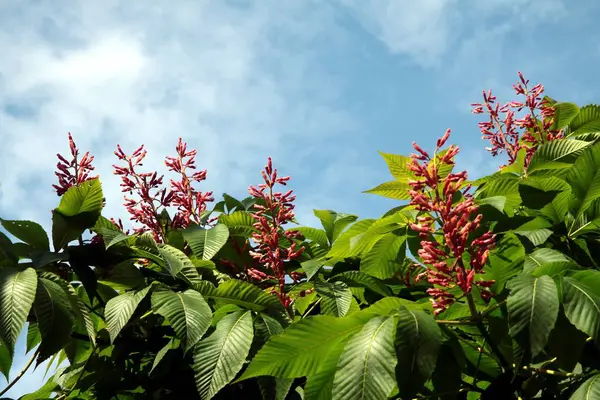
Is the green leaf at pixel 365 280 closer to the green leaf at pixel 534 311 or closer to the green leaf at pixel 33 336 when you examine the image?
the green leaf at pixel 534 311

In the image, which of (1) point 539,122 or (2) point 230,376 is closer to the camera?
(2) point 230,376

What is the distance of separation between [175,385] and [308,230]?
→ 84 centimetres

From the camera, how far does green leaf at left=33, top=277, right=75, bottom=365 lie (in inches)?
84.4

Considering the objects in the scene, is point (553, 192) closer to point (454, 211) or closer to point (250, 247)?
point (454, 211)

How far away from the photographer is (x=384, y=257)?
8.45 ft

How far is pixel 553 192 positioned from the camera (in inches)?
103

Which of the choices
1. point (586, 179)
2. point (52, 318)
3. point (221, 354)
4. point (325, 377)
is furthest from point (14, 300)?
point (586, 179)

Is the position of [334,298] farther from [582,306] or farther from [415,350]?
[582,306]

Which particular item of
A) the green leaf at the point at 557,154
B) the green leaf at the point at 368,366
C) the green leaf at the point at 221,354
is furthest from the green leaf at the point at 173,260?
the green leaf at the point at 557,154

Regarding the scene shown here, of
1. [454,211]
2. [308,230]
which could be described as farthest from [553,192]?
[308,230]

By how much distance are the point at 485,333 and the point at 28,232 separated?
154 centimetres

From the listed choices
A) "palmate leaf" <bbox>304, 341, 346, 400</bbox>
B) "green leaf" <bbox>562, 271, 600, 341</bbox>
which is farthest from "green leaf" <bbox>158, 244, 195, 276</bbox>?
"green leaf" <bbox>562, 271, 600, 341</bbox>

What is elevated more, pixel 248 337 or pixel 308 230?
pixel 308 230

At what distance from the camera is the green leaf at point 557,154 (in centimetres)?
284
